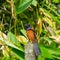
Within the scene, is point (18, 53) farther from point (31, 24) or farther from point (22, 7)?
point (31, 24)

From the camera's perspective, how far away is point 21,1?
9.78 feet

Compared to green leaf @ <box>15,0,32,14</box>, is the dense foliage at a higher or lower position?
lower

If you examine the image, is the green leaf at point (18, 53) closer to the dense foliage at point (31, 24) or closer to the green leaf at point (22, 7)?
the dense foliage at point (31, 24)

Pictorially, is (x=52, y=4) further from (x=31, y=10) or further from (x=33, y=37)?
(x=33, y=37)

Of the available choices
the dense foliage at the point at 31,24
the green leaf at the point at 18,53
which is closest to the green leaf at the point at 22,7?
the dense foliage at the point at 31,24

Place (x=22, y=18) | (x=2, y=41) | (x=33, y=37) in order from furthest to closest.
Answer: (x=22, y=18)
(x=2, y=41)
(x=33, y=37)

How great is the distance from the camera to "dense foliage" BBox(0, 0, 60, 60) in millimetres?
2551

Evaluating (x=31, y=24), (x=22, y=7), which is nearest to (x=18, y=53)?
(x=22, y=7)

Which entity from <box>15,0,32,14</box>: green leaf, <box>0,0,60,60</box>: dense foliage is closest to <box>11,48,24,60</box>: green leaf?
<box>0,0,60,60</box>: dense foliage

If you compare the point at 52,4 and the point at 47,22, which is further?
the point at 52,4

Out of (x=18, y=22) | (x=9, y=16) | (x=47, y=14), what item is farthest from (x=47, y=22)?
(x=9, y=16)

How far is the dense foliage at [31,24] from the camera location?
255 cm

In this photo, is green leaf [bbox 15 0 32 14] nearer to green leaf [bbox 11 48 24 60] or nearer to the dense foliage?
the dense foliage

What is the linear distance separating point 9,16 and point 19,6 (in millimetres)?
699
